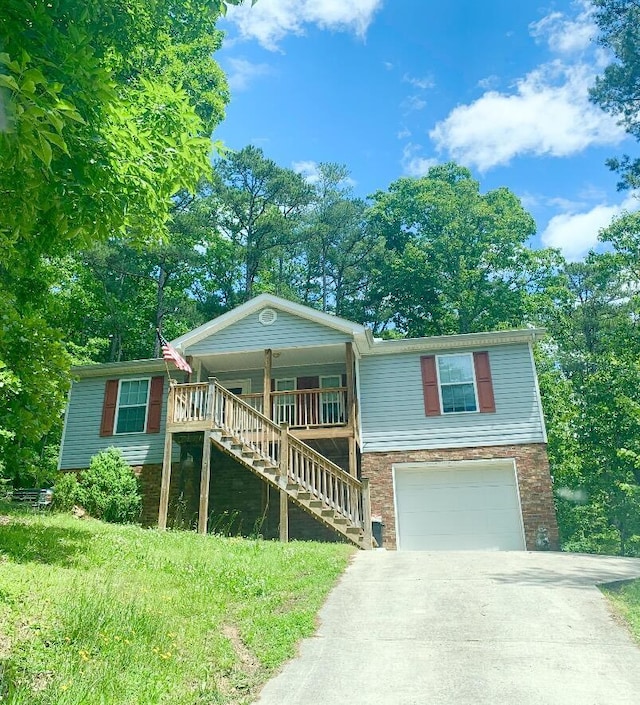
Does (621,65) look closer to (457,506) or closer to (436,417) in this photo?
(436,417)

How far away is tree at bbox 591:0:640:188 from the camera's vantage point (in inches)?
678

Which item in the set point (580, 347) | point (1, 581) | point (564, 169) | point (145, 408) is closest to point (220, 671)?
point (1, 581)

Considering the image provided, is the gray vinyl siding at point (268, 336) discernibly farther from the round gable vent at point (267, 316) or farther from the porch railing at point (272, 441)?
the porch railing at point (272, 441)

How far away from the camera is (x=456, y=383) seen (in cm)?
1554

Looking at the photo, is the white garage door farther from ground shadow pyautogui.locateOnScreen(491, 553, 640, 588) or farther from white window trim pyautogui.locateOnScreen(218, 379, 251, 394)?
white window trim pyautogui.locateOnScreen(218, 379, 251, 394)

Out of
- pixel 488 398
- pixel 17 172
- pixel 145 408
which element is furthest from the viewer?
pixel 145 408

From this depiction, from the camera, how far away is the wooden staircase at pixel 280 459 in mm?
12750

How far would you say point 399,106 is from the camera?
17.2 metres

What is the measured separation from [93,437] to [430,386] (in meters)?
9.82

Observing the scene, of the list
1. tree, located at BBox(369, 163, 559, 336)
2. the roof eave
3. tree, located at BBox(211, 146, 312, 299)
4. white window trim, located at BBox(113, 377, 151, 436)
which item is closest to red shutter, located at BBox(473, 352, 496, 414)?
the roof eave

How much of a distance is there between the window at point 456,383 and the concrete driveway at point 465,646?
22.1ft

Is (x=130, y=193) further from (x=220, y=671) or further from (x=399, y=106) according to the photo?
(x=399, y=106)

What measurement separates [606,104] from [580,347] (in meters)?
12.3

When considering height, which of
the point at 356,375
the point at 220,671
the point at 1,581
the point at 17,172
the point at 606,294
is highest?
the point at 606,294
